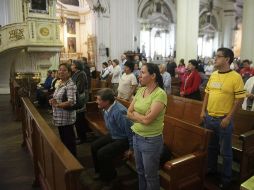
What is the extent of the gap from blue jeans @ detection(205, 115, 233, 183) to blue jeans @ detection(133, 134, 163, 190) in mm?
887

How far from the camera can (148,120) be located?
241cm

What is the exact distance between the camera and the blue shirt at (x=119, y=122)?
124 inches

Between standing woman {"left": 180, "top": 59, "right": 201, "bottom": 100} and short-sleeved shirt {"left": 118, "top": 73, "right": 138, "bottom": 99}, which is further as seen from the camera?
standing woman {"left": 180, "top": 59, "right": 201, "bottom": 100}

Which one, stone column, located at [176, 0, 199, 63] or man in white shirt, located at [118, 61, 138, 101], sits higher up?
stone column, located at [176, 0, 199, 63]

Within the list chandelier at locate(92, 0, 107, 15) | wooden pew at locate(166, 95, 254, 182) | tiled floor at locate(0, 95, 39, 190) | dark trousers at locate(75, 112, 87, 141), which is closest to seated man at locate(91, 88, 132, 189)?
tiled floor at locate(0, 95, 39, 190)

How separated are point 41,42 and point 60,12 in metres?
7.63

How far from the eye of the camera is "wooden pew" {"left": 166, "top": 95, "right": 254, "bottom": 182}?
3.24m

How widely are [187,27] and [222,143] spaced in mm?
8568

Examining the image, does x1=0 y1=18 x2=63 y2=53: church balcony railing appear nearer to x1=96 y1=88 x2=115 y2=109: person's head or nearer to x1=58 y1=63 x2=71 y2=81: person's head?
x1=58 y1=63 x2=71 y2=81: person's head

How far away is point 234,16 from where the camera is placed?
2512cm

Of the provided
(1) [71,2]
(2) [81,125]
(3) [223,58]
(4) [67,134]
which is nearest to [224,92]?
(3) [223,58]

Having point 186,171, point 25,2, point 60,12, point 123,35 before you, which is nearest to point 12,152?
point 186,171

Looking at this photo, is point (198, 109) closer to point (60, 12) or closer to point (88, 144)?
point (88, 144)

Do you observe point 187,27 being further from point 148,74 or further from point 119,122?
point 148,74
